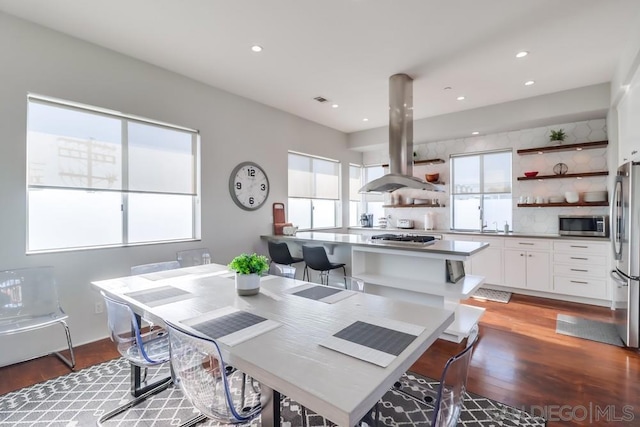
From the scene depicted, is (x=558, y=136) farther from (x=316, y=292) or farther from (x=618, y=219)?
(x=316, y=292)

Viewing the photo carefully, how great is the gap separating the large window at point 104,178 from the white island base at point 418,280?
2.26m

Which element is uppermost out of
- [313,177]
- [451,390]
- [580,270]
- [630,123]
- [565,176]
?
[630,123]

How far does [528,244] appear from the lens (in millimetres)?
4523

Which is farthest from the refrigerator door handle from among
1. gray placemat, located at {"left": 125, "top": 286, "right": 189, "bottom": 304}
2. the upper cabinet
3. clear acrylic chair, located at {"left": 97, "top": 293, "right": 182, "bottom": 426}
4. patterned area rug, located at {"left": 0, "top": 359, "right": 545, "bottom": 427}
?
clear acrylic chair, located at {"left": 97, "top": 293, "right": 182, "bottom": 426}

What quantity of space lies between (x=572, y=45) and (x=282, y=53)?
2886 mm

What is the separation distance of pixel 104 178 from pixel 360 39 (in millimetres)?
2927

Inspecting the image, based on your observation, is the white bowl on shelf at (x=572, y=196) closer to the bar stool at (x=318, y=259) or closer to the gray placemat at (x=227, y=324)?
the bar stool at (x=318, y=259)

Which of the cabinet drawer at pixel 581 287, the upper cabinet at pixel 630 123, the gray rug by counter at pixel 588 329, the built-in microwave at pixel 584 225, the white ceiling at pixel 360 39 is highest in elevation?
the white ceiling at pixel 360 39

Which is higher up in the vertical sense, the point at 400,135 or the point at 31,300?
the point at 400,135

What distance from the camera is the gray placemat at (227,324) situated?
4.53ft

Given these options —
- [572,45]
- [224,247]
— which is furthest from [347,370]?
[572,45]

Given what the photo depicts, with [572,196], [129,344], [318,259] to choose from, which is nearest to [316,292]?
[129,344]
